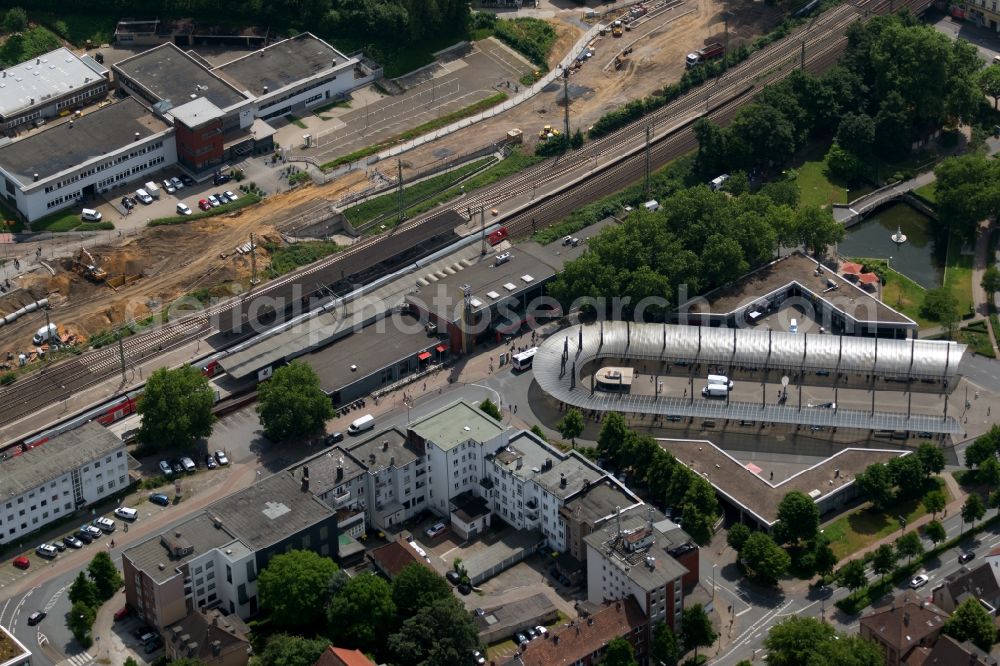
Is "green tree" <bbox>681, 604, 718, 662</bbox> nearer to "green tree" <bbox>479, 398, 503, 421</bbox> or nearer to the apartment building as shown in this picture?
the apartment building

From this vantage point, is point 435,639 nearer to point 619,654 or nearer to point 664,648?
point 619,654

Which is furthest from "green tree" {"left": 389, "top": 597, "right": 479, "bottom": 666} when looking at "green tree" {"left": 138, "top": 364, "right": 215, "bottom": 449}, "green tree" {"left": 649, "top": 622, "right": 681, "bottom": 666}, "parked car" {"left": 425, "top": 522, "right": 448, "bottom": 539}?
"green tree" {"left": 138, "top": 364, "right": 215, "bottom": 449}

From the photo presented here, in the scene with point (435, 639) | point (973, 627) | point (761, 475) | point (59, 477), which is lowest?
point (761, 475)

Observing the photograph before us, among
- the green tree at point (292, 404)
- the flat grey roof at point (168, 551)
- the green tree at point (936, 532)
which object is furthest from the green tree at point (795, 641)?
the green tree at point (292, 404)

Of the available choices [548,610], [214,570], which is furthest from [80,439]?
[548,610]

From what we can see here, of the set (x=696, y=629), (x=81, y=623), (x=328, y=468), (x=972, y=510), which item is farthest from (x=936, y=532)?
(x=81, y=623)

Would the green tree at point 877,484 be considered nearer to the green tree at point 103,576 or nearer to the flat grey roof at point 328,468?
the flat grey roof at point 328,468

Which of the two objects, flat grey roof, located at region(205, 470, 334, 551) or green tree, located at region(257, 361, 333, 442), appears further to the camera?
green tree, located at region(257, 361, 333, 442)
